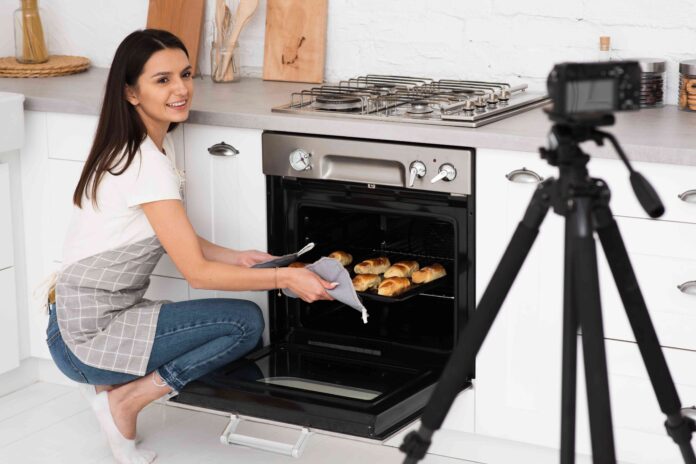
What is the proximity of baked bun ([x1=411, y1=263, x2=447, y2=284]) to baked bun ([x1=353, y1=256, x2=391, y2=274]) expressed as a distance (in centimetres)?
10

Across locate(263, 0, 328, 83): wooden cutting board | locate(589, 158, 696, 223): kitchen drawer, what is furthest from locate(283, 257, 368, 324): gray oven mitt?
locate(263, 0, 328, 83): wooden cutting board

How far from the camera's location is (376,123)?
2643mm

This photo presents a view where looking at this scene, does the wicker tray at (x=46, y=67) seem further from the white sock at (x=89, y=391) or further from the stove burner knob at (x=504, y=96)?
the stove burner knob at (x=504, y=96)

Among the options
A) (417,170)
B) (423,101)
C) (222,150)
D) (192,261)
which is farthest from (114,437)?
(423,101)

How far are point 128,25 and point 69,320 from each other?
1.29m

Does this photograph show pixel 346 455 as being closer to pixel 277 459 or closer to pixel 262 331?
pixel 277 459

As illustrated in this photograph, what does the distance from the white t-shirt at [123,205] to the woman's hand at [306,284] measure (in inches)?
12.8

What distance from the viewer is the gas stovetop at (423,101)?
2.66 meters

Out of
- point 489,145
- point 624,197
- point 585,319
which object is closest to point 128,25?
point 489,145

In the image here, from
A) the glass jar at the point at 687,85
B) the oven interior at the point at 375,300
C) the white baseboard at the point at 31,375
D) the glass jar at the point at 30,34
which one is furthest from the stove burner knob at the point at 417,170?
the glass jar at the point at 30,34

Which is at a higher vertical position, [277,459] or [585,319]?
[585,319]

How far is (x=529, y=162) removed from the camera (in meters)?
2.52

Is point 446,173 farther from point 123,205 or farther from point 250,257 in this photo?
point 123,205

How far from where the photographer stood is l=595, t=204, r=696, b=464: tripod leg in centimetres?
168
